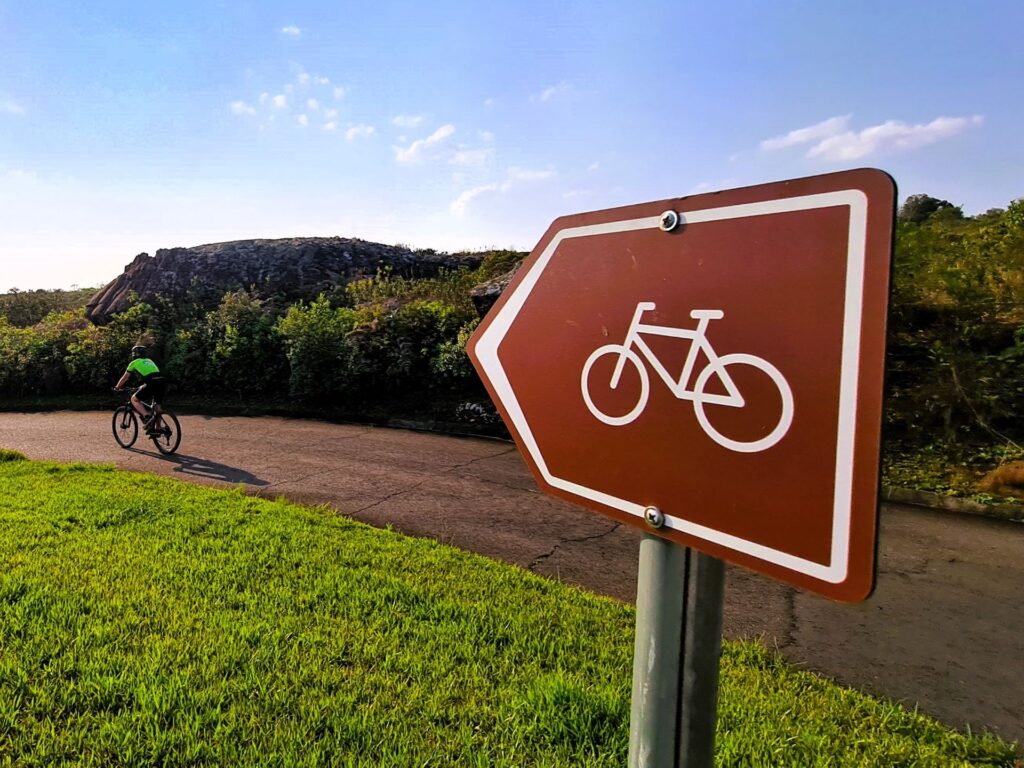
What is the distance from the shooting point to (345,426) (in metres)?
10.7

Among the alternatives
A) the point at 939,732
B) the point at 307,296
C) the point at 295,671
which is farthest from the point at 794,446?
the point at 307,296

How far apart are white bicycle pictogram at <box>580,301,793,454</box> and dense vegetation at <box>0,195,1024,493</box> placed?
4.47 meters

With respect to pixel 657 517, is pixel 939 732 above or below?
below

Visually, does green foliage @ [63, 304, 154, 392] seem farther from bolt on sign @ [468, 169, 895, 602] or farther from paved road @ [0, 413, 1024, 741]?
bolt on sign @ [468, 169, 895, 602]

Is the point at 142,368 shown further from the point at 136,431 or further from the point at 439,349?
the point at 439,349

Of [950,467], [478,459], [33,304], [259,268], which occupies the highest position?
[259,268]

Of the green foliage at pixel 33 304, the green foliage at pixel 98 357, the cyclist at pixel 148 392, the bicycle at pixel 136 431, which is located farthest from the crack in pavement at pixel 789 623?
the green foliage at pixel 33 304

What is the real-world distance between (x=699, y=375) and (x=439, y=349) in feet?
34.8

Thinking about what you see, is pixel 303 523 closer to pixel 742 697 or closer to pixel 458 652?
pixel 458 652

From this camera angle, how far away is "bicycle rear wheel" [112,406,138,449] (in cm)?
928

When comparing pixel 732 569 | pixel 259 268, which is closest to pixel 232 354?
pixel 259 268

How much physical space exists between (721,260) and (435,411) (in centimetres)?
1011

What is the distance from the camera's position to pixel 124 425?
932cm

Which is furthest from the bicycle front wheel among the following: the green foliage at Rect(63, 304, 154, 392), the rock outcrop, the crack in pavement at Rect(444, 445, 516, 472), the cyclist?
the green foliage at Rect(63, 304, 154, 392)
